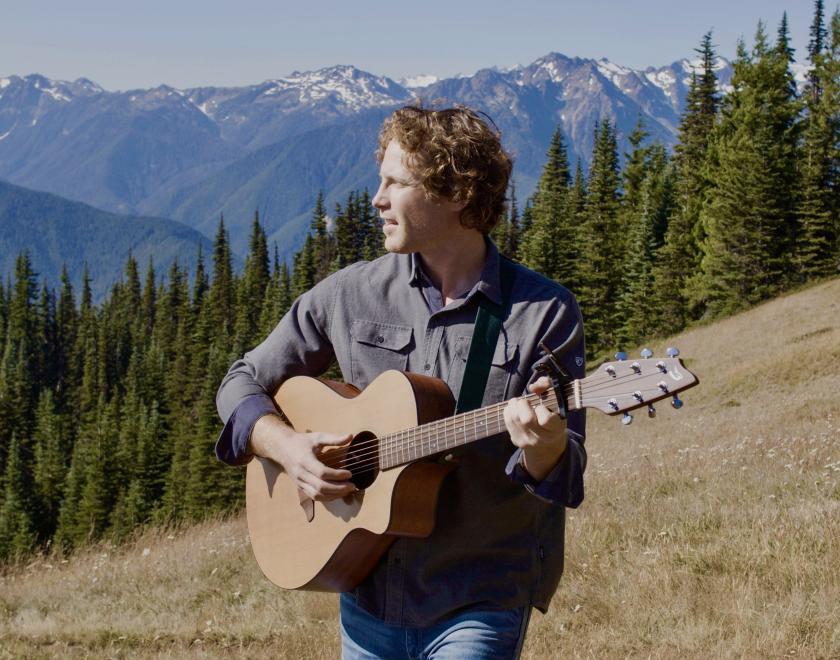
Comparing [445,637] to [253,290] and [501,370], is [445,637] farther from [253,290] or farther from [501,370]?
[253,290]

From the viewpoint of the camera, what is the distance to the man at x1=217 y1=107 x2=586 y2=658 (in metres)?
3.00

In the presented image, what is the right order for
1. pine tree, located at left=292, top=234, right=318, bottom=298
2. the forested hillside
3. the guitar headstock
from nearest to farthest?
the guitar headstock
the forested hillside
pine tree, located at left=292, top=234, right=318, bottom=298

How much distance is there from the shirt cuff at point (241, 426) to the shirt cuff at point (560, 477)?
1.07 metres

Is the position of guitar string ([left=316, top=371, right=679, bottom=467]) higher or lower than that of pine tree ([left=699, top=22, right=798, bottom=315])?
higher

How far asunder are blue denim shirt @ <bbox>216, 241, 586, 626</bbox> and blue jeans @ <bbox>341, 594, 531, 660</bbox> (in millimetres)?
47

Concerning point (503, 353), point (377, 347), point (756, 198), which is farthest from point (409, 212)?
point (756, 198)

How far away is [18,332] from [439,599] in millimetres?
122171

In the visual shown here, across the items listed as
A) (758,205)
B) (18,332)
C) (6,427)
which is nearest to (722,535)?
(758,205)

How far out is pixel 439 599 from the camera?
3.04 m

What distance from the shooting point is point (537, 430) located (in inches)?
108

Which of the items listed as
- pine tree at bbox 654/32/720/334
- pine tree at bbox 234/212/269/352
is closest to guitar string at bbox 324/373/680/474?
pine tree at bbox 654/32/720/334

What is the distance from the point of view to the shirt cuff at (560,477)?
2850 millimetres

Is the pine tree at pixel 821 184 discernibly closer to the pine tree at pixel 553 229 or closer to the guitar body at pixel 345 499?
the pine tree at pixel 553 229

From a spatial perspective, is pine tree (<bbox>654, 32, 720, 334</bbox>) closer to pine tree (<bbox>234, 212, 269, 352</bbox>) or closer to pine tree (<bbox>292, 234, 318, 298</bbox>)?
pine tree (<bbox>292, 234, 318, 298</bbox>)
